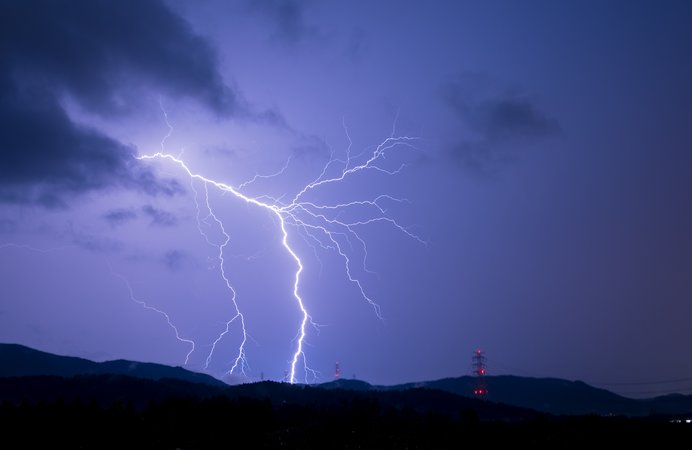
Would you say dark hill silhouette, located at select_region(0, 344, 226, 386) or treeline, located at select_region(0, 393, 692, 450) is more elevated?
dark hill silhouette, located at select_region(0, 344, 226, 386)

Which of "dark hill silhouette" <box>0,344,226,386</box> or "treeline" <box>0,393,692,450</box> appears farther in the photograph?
"dark hill silhouette" <box>0,344,226,386</box>

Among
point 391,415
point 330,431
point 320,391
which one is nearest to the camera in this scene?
point 330,431

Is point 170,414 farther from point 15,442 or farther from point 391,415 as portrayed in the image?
point 391,415

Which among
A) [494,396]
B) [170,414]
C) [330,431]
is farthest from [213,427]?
[494,396]

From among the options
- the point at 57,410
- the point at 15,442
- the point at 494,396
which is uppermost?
the point at 494,396

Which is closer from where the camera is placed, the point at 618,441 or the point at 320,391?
the point at 618,441
